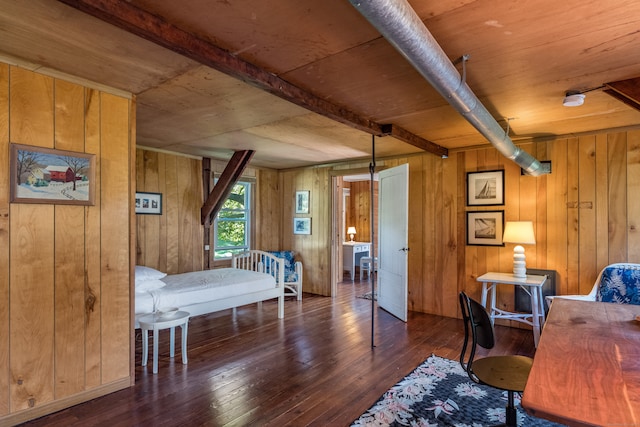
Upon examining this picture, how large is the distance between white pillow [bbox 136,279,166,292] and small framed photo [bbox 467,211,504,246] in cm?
383

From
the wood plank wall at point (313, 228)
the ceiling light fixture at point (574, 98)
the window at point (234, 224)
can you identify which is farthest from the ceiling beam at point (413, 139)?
the window at point (234, 224)

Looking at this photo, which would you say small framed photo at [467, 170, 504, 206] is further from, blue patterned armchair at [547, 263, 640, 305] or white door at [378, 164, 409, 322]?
blue patterned armchair at [547, 263, 640, 305]

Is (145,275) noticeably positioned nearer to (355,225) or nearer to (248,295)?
(248,295)

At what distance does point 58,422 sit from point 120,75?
7.64 feet

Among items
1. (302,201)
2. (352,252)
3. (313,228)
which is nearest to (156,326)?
(313,228)

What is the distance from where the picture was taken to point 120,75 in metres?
2.47

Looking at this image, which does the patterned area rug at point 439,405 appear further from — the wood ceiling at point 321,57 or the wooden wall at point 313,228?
the wooden wall at point 313,228

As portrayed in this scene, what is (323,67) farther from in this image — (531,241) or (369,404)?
(531,241)

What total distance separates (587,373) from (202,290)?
3.37 meters

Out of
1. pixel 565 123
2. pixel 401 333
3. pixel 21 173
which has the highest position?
pixel 565 123

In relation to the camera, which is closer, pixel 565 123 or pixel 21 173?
pixel 21 173

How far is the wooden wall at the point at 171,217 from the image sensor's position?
16.0 feet

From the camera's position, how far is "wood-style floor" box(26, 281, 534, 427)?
2.43m

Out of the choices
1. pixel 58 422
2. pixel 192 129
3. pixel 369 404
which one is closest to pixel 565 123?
pixel 369 404
